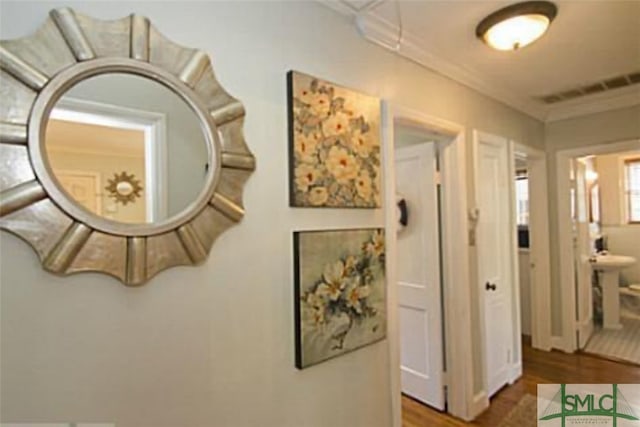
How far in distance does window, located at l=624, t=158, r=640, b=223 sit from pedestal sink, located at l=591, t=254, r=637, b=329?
3.71ft

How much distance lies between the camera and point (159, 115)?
1330mm

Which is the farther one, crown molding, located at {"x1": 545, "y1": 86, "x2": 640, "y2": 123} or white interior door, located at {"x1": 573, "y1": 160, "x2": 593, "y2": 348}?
white interior door, located at {"x1": 573, "y1": 160, "x2": 593, "y2": 348}

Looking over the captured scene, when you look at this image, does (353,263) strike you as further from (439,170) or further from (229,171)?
(439,170)

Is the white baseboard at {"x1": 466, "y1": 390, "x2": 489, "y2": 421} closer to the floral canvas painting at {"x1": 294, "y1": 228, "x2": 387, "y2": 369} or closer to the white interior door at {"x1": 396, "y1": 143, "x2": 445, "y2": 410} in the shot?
the white interior door at {"x1": 396, "y1": 143, "x2": 445, "y2": 410}

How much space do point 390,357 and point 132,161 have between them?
5.35 ft

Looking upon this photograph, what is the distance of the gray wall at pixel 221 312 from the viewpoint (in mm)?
1101

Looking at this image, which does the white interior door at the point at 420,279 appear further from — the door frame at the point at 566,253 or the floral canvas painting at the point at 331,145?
the door frame at the point at 566,253

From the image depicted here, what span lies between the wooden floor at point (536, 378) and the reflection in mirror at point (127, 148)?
2.31m

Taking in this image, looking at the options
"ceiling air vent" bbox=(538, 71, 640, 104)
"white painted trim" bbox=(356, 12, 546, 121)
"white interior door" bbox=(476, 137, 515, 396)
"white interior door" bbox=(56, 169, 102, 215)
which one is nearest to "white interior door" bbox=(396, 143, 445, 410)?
"white interior door" bbox=(476, 137, 515, 396)

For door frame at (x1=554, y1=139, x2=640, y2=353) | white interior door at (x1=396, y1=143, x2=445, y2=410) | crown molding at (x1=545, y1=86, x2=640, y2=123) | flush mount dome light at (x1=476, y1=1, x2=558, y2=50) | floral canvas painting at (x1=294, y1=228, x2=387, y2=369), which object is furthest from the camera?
door frame at (x1=554, y1=139, x2=640, y2=353)

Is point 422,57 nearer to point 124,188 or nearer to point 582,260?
point 124,188

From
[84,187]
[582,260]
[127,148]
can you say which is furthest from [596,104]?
[84,187]

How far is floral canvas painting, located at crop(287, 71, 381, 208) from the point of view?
1.69 metres

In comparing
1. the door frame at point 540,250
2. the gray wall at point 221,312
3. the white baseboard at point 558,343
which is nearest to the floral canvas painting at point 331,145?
the gray wall at point 221,312
